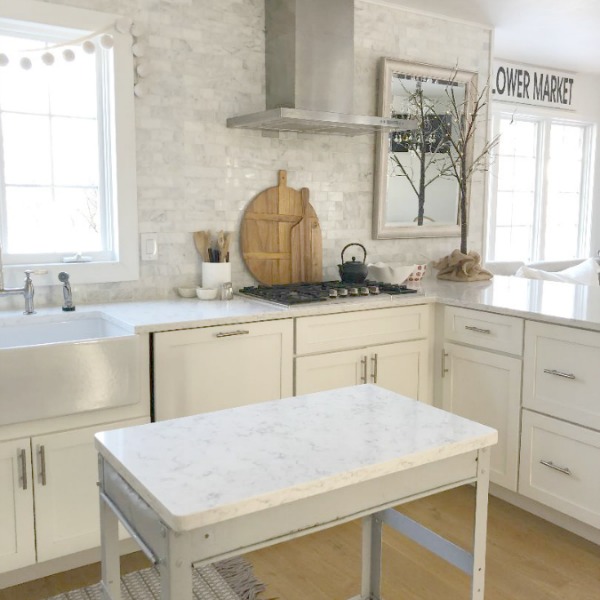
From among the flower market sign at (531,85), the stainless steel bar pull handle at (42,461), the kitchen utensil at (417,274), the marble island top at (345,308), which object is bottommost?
the stainless steel bar pull handle at (42,461)

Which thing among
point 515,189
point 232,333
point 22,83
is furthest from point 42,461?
point 515,189

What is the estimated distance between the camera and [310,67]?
129 inches

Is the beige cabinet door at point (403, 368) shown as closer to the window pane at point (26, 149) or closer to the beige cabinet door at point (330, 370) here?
the beige cabinet door at point (330, 370)

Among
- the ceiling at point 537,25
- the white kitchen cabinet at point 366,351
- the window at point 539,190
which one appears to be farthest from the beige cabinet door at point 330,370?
the window at point 539,190

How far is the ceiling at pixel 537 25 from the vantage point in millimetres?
3879

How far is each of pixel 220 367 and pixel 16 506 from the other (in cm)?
89

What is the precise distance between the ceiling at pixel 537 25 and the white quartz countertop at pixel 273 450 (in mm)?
2936

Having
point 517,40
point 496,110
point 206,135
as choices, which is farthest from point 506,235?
point 206,135

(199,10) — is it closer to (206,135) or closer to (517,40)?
(206,135)

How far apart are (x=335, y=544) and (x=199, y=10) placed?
8.16 ft

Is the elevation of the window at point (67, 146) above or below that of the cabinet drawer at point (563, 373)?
above

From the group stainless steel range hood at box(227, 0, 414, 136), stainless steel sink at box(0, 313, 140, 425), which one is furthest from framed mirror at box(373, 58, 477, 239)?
stainless steel sink at box(0, 313, 140, 425)

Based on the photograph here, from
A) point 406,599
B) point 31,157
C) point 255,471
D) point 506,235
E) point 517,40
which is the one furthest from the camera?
point 506,235

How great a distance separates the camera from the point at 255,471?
130cm
